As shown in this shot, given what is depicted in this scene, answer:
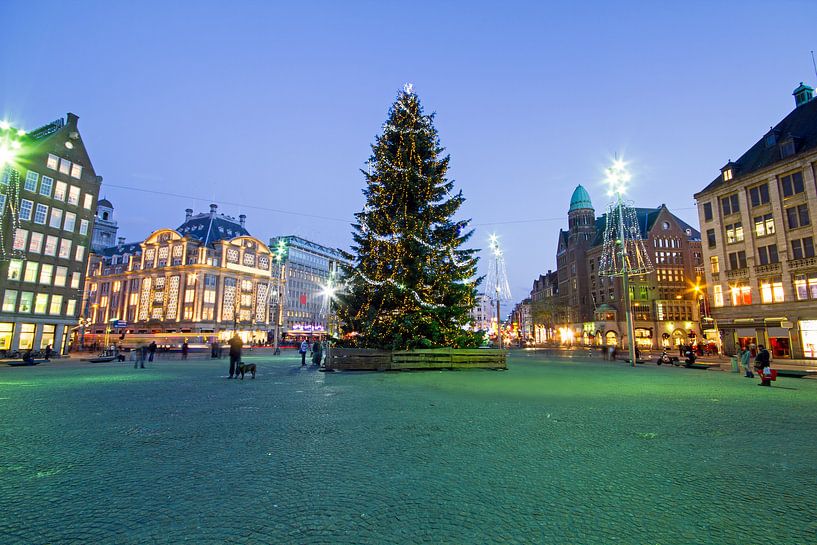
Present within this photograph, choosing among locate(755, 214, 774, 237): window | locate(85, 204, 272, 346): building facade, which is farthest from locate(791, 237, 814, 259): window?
locate(85, 204, 272, 346): building facade

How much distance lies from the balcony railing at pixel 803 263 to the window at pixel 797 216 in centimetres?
302

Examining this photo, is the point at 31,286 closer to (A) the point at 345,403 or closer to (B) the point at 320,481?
(A) the point at 345,403

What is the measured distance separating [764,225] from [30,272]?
74782 millimetres

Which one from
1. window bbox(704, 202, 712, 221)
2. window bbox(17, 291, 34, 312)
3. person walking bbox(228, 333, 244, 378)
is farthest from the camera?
window bbox(704, 202, 712, 221)

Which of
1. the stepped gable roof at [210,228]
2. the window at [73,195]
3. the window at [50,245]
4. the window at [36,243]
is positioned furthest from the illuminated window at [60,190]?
the stepped gable roof at [210,228]

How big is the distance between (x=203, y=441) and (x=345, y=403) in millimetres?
4374

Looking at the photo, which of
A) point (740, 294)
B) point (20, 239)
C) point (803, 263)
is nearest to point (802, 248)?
point (803, 263)

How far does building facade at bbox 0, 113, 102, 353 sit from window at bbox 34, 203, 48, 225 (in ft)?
0.27

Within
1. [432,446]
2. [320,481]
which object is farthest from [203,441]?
[432,446]

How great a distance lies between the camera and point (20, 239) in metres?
43.6

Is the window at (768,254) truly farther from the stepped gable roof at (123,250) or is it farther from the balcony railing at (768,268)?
the stepped gable roof at (123,250)

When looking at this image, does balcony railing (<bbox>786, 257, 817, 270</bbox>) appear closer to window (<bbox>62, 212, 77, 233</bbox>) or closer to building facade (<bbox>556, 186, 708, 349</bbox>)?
building facade (<bbox>556, 186, 708, 349</bbox>)

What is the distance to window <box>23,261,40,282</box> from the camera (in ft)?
147

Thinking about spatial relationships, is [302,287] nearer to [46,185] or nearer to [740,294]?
[46,185]
